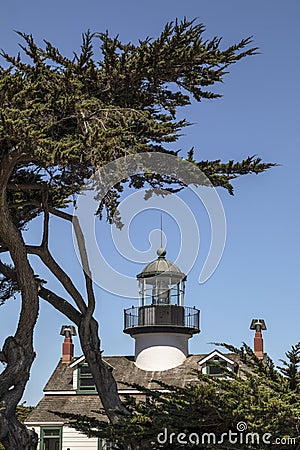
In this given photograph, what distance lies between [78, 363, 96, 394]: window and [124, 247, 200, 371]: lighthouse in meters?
2.05

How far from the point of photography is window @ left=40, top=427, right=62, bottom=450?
26.7 metres

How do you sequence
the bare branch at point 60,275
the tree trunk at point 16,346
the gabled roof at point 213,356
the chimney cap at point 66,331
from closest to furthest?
the tree trunk at point 16,346 < the bare branch at point 60,275 < the gabled roof at point 213,356 < the chimney cap at point 66,331

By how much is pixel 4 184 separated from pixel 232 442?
610cm

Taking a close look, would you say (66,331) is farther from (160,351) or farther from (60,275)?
(60,275)

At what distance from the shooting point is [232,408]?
10555mm

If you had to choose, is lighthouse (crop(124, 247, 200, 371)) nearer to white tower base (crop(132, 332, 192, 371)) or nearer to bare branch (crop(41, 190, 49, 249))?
white tower base (crop(132, 332, 192, 371))

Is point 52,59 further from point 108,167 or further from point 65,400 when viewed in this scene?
point 65,400

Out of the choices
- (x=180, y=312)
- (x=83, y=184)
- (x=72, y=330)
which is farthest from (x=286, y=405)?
(x=72, y=330)

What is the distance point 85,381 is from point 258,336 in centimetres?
698

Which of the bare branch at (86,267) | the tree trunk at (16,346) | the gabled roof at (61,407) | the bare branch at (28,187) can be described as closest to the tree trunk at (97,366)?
the bare branch at (86,267)

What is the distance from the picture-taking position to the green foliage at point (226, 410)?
10016mm

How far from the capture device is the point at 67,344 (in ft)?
99.4

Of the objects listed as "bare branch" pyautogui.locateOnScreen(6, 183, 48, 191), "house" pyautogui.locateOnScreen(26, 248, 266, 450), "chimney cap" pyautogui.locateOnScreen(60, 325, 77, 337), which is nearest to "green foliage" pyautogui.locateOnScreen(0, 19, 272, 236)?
"bare branch" pyautogui.locateOnScreen(6, 183, 48, 191)

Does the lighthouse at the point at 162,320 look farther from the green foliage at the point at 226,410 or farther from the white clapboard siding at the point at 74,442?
the green foliage at the point at 226,410
